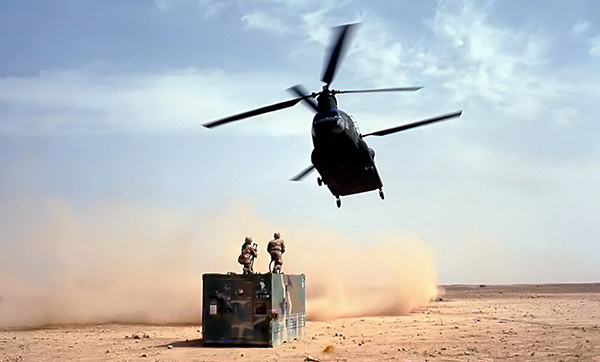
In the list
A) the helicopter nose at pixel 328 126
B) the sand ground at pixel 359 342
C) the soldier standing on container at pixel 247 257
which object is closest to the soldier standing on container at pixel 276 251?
the soldier standing on container at pixel 247 257

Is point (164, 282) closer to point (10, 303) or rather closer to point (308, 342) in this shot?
point (10, 303)

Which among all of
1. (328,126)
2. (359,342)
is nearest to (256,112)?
(328,126)

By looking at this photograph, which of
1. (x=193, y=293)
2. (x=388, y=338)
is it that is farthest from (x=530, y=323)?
(x=193, y=293)

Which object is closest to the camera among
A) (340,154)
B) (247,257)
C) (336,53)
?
(336,53)

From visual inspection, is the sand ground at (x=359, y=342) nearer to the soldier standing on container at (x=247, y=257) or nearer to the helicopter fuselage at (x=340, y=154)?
the soldier standing on container at (x=247, y=257)

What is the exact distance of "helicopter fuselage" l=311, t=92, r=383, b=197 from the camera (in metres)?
17.2

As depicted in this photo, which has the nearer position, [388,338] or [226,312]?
[226,312]

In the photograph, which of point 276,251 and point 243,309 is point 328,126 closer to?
point 276,251

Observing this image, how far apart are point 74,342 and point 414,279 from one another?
20192mm

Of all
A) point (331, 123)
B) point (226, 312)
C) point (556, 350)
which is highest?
point (331, 123)

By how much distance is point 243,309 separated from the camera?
17297 millimetres

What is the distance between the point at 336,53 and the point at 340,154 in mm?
3516

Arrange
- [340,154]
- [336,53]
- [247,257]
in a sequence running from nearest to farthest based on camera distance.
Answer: [336,53] → [340,154] → [247,257]

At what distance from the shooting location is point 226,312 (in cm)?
1745
